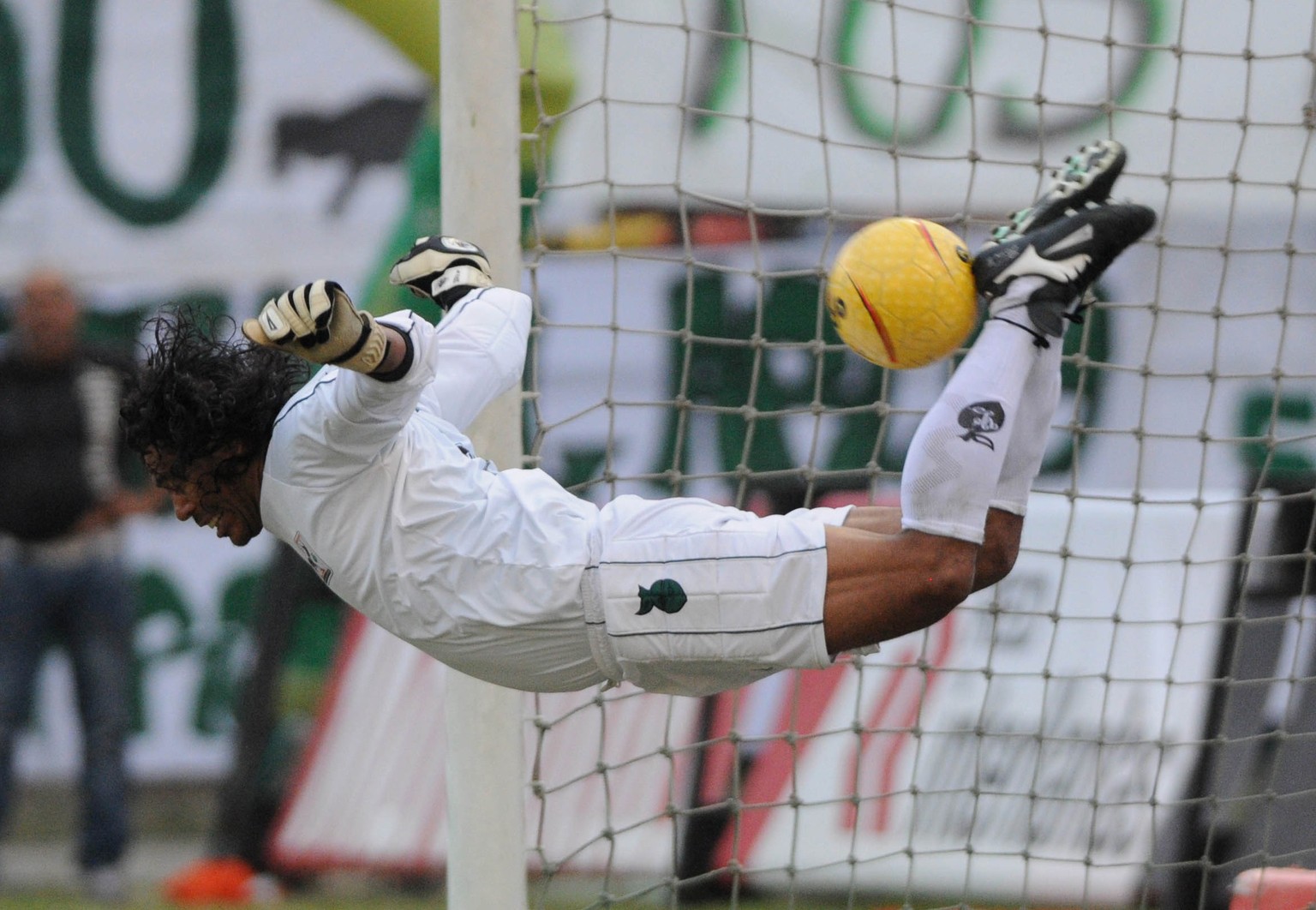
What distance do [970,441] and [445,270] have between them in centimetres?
110

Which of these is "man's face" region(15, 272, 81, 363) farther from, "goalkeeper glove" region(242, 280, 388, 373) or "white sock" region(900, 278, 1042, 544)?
"white sock" region(900, 278, 1042, 544)

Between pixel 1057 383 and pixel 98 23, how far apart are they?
5.48 meters

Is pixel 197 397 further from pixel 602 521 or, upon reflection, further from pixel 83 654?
pixel 83 654

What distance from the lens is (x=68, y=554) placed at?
5906mm

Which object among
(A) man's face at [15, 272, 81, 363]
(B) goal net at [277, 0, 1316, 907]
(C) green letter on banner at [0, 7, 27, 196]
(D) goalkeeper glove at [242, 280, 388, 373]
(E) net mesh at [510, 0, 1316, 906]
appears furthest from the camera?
(C) green letter on banner at [0, 7, 27, 196]

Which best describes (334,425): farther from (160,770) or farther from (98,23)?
(98,23)

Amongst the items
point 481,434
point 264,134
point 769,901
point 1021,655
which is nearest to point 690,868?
point 769,901

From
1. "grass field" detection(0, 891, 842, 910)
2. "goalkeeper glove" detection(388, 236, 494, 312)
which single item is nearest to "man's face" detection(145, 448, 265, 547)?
"goalkeeper glove" detection(388, 236, 494, 312)

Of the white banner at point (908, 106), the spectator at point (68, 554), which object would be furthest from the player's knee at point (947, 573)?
the spectator at point (68, 554)

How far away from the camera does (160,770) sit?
7.17m

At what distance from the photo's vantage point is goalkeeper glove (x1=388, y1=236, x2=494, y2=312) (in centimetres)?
343

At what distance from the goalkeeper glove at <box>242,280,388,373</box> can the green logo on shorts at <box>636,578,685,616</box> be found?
666 mm

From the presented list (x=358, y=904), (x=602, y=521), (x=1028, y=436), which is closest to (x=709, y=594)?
(x=602, y=521)

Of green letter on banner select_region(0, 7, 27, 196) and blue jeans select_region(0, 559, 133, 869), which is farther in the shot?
green letter on banner select_region(0, 7, 27, 196)
